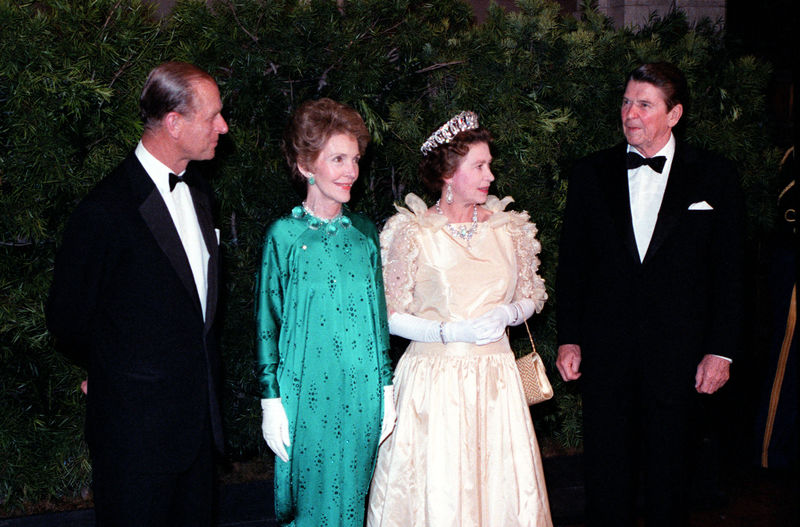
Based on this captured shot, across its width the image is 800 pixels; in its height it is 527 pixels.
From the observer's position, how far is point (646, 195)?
2.91 metres

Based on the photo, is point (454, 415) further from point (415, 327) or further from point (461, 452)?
point (415, 327)

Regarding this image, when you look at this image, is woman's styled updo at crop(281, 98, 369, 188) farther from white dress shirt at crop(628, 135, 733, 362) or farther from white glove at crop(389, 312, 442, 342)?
white dress shirt at crop(628, 135, 733, 362)

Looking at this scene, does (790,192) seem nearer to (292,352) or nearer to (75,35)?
(292,352)

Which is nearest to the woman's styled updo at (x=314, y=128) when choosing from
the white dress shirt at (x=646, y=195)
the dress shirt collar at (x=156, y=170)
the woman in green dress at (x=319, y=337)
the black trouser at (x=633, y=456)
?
the woman in green dress at (x=319, y=337)

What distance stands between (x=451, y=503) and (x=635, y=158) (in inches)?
52.8

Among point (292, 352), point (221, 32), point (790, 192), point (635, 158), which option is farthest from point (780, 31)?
point (292, 352)

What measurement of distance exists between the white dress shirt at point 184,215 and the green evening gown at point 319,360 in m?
0.28

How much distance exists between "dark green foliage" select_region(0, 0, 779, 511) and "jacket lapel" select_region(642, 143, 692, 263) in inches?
31.0

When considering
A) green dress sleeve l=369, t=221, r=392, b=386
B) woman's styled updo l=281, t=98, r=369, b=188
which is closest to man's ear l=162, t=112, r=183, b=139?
woman's styled updo l=281, t=98, r=369, b=188

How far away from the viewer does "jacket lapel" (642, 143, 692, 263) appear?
9.24 ft

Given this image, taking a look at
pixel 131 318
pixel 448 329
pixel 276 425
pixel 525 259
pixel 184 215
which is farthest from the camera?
pixel 525 259

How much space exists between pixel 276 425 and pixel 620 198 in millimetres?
1385

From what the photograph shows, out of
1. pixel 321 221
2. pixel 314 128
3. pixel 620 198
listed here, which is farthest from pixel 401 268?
pixel 620 198

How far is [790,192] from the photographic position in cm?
396
